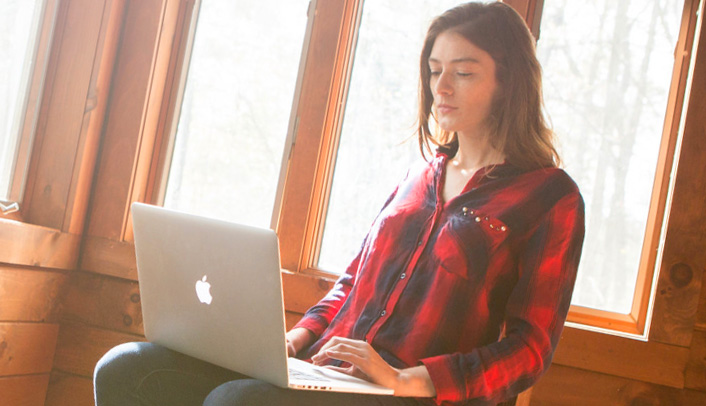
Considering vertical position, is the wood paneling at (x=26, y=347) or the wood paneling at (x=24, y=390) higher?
the wood paneling at (x=26, y=347)

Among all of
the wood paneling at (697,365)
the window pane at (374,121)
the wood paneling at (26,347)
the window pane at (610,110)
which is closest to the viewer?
the wood paneling at (697,365)

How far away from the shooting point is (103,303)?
2188 mm

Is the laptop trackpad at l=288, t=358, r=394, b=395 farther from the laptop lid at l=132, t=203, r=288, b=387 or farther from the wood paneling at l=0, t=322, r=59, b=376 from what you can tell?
the wood paneling at l=0, t=322, r=59, b=376

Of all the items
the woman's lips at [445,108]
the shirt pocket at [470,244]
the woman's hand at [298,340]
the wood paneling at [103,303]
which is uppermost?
the woman's lips at [445,108]

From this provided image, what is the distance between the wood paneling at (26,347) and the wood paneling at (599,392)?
1.41 metres

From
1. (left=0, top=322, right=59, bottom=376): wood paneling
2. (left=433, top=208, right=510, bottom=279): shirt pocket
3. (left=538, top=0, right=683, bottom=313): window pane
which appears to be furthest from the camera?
(left=0, top=322, right=59, bottom=376): wood paneling

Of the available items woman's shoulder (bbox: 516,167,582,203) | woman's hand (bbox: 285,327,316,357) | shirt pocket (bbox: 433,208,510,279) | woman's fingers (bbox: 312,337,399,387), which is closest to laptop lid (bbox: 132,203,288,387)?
woman's fingers (bbox: 312,337,399,387)

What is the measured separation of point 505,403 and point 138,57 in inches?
59.6

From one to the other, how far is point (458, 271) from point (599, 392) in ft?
2.22

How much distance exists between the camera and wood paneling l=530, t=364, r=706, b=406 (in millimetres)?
1737

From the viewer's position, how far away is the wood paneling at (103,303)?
7.06 ft

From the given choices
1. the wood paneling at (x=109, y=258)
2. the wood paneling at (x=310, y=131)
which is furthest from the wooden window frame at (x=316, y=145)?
the wood paneling at (x=109, y=258)

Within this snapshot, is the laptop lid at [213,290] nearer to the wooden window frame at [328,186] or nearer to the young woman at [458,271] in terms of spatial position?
the young woman at [458,271]

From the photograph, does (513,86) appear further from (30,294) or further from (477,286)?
(30,294)
